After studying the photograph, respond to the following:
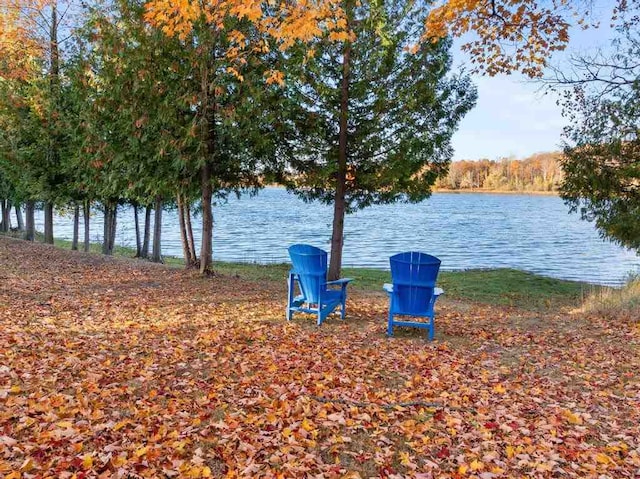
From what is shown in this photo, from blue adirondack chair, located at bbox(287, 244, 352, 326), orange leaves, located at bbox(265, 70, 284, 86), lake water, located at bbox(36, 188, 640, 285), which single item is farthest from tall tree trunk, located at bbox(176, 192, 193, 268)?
blue adirondack chair, located at bbox(287, 244, 352, 326)

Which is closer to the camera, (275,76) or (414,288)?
(414,288)

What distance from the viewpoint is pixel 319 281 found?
6.37m

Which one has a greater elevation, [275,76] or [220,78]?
[220,78]

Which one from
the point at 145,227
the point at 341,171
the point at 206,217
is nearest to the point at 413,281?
the point at 341,171

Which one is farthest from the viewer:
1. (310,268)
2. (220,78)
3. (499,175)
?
(499,175)

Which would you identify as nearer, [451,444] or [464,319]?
[451,444]

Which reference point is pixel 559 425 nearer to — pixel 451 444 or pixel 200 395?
pixel 451 444

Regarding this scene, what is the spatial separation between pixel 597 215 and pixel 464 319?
16.4ft

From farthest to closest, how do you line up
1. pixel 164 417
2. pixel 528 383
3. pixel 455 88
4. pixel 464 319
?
pixel 455 88 < pixel 464 319 < pixel 528 383 < pixel 164 417

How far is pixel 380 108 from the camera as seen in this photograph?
9.59 metres

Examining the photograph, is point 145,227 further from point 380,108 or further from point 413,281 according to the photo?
point 413,281

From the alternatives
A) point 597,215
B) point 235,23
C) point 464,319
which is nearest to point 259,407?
point 464,319

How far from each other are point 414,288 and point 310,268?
4.57 feet

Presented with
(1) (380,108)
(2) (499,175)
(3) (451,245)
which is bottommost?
(3) (451,245)
